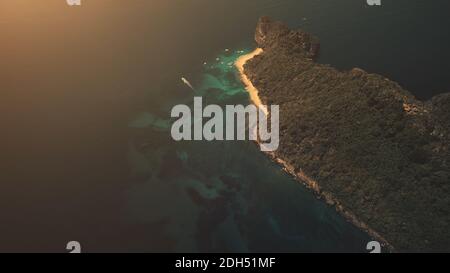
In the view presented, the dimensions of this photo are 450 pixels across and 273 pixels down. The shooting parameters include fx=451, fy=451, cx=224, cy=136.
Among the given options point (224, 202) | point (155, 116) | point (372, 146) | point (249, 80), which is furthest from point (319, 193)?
point (155, 116)

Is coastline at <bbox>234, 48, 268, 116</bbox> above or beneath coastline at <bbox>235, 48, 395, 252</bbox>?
above

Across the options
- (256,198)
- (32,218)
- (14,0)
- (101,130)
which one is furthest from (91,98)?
(14,0)

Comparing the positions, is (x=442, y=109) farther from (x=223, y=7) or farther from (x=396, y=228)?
(x=223, y=7)

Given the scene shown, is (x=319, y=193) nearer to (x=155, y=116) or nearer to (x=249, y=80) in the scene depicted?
(x=249, y=80)

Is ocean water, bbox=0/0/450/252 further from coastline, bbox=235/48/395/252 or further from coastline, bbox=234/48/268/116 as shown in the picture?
coastline, bbox=234/48/268/116

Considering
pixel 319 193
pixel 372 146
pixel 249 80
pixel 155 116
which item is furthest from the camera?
pixel 249 80

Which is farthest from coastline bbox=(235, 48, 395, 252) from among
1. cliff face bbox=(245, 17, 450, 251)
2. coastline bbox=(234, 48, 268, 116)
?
cliff face bbox=(245, 17, 450, 251)
